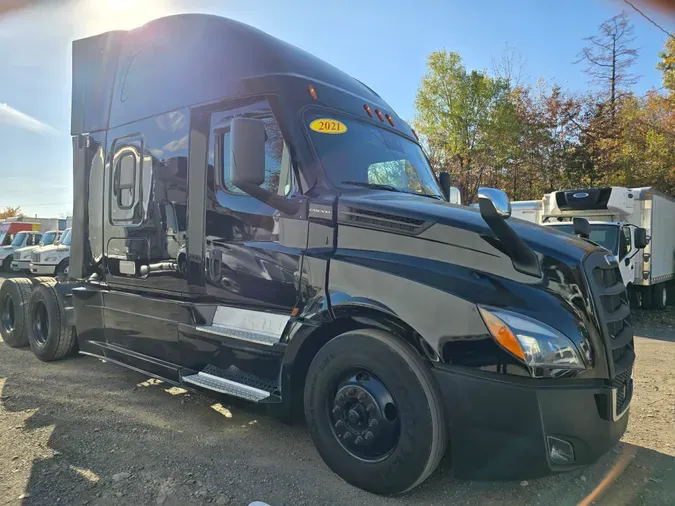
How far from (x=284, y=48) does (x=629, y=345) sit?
10.3 feet

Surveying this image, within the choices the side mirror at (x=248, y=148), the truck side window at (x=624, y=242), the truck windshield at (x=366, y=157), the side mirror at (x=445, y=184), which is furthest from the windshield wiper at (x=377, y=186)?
the truck side window at (x=624, y=242)

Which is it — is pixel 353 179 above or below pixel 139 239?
above

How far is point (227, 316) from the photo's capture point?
3.74 m

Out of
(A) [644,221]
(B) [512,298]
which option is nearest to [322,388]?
(B) [512,298]

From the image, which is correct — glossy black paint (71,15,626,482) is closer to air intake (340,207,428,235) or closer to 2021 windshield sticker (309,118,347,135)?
air intake (340,207,428,235)

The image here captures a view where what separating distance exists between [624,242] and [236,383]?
947 cm

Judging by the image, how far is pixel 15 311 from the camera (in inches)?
261

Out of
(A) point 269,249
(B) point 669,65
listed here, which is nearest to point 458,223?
(A) point 269,249

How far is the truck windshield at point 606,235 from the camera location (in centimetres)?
1002

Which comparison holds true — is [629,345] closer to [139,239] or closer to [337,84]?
[337,84]

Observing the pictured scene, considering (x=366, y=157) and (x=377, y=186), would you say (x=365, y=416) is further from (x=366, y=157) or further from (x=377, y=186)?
(x=366, y=157)

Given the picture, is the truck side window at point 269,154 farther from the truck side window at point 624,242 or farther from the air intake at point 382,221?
the truck side window at point 624,242

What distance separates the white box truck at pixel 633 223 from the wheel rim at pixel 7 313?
9.72 meters

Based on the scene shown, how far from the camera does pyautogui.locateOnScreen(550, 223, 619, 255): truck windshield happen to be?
10016mm
